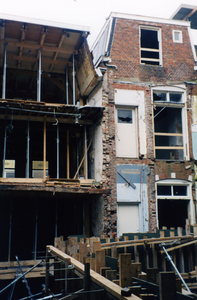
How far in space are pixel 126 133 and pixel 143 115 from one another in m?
1.26

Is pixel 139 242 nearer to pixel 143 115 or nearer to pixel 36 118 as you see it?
pixel 143 115

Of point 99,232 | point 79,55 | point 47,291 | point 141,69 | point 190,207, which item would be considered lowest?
point 47,291

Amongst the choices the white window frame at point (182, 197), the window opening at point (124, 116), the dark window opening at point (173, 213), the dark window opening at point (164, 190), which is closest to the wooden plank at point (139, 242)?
the white window frame at point (182, 197)

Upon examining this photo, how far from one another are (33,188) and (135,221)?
201 inches

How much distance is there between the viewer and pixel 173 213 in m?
18.0

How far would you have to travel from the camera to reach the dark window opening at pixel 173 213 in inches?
681

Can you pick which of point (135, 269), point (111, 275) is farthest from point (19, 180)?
point (135, 269)

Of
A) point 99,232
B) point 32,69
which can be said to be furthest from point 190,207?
point 32,69

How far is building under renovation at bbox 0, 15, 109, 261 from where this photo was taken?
14.8m

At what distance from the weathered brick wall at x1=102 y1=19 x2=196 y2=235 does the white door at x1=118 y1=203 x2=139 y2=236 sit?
1.40 feet

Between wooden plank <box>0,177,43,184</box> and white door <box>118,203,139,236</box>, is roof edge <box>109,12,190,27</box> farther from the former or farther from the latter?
white door <box>118,203,139,236</box>

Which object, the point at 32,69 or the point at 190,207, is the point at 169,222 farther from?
A: the point at 32,69

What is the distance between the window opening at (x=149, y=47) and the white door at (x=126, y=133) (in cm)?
300

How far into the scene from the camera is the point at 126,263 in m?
4.71
